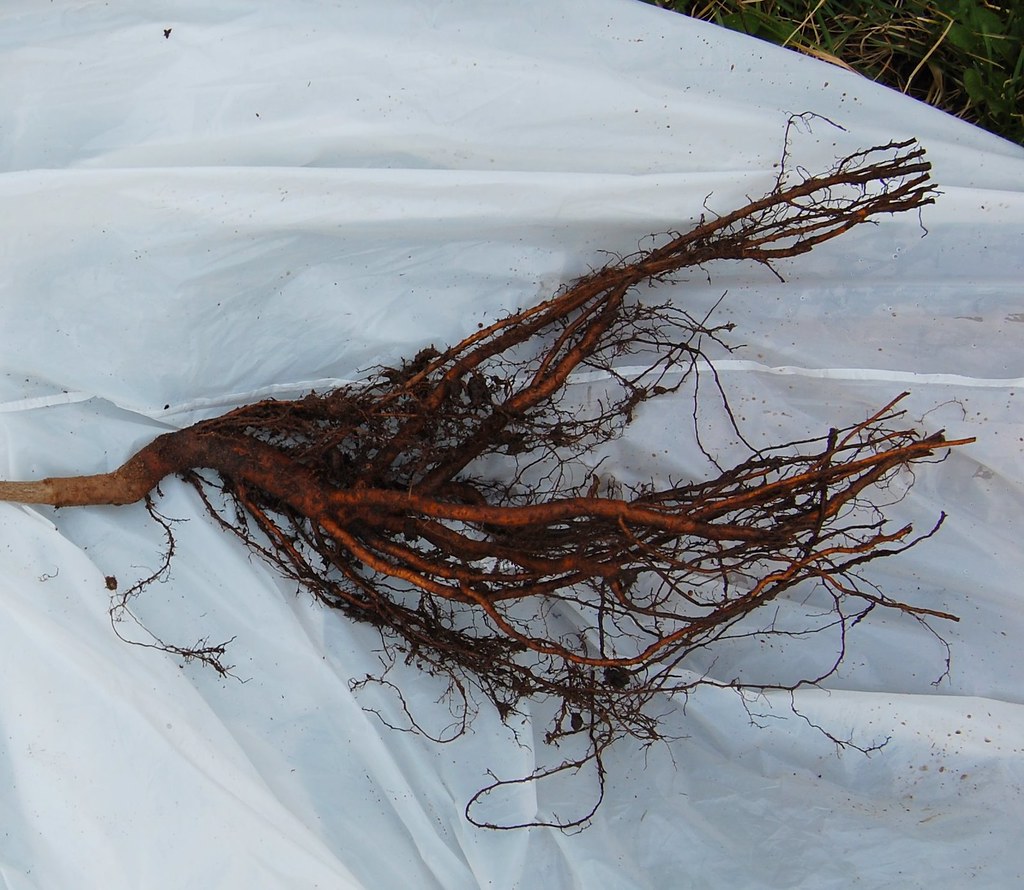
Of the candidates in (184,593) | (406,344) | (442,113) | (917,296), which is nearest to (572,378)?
(406,344)

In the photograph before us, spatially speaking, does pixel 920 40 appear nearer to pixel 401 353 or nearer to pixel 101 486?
pixel 401 353

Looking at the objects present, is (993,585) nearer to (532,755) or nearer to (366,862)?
(532,755)

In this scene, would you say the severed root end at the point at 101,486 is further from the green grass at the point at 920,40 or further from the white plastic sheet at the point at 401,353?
the green grass at the point at 920,40

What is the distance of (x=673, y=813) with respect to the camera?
1146mm

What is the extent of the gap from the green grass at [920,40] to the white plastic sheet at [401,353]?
16cm

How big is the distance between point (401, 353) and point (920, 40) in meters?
0.91

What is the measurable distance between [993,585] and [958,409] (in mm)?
255

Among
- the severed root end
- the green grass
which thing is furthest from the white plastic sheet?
the green grass

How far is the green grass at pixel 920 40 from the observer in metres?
1.18

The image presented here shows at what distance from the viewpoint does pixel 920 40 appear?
1.23 metres

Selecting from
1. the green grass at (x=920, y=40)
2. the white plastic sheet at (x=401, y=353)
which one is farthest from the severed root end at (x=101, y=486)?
the green grass at (x=920, y=40)

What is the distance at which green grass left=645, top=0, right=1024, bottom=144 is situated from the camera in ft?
3.88

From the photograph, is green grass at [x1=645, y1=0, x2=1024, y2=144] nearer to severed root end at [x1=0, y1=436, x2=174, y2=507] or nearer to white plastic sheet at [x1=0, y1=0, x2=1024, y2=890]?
white plastic sheet at [x1=0, y1=0, x2=1024, y2=890]

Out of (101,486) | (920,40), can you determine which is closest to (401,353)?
(101,486)
